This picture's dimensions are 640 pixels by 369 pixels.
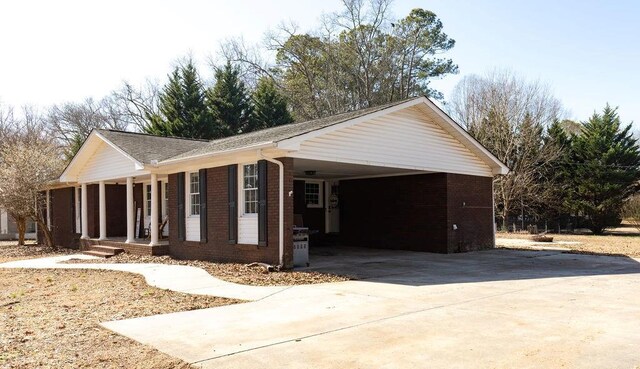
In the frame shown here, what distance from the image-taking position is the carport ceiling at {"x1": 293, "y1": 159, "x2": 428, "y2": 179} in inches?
562

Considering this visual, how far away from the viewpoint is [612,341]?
5.37 m

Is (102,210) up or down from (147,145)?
down

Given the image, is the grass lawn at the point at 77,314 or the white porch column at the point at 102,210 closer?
the grass lawn at the point at 77,314

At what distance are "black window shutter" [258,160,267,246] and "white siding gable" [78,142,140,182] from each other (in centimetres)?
600

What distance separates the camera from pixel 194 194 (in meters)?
14.6

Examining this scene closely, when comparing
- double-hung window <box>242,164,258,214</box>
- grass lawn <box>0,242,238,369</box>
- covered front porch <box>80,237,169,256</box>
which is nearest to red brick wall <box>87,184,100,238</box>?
covered front porch <box>80,237,169,256</box>

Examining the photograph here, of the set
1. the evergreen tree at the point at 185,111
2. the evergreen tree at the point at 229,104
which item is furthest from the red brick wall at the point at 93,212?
the evergreen tree at the point at 229,104

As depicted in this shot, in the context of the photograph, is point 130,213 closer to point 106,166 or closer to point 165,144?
point 106,166

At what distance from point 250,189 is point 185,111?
81.6 ft

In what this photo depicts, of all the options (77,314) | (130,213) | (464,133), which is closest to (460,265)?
(464,133)

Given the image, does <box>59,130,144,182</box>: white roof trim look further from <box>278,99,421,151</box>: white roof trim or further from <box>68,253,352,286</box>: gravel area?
<box>278,99,421,151</box>: white roof trim

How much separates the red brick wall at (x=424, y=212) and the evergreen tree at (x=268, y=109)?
17642 mm

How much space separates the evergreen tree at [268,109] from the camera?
35.0 m

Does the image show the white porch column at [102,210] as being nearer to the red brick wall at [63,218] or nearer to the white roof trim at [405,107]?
the red brick wall at [63,218]
